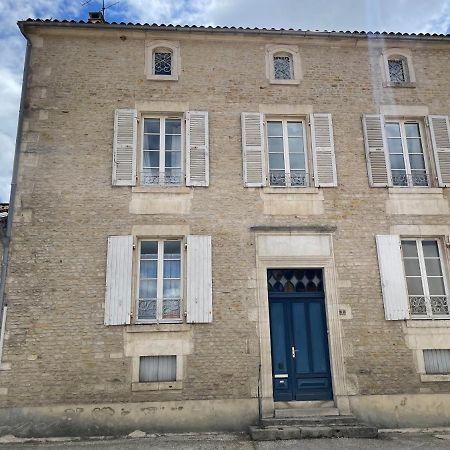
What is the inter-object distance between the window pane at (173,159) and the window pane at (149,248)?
1634 mm

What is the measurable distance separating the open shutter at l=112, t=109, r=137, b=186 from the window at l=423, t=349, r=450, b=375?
6339 millimetres

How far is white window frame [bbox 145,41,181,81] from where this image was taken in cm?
945

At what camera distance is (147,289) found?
27.4 ft

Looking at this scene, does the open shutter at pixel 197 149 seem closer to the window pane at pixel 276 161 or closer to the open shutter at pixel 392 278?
the window pane at pixel 276 161

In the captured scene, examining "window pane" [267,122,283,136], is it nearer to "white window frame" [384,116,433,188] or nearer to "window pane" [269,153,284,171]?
"window pane" [269,153,284,171]

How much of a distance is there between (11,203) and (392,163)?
7.54 meters

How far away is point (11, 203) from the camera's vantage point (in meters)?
8.44

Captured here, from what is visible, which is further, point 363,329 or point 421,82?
point 421,82

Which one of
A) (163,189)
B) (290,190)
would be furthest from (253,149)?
(163,189)

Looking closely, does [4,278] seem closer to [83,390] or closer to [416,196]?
[83,390]

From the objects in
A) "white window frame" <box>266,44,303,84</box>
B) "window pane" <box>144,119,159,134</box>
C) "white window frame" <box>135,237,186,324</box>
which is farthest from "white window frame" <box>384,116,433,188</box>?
"window pane" <box>144,119,159,134</box>

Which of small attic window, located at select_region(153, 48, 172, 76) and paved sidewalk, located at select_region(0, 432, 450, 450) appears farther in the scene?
small attic window, located at select_region(153, 48, 172, 76)

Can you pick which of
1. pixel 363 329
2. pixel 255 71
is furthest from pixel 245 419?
pixel 255 71

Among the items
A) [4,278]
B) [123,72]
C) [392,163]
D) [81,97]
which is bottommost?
[4,278]
